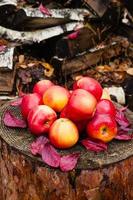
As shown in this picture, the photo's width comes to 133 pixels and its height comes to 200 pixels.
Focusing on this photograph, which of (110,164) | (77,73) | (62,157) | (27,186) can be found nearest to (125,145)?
(110,164)

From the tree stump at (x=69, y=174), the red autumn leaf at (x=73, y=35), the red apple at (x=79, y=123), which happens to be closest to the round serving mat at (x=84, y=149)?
the tree stump at (x=69, y=174)

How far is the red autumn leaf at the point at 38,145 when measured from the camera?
9.33ft

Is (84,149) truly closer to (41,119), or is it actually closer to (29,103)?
(41,119)

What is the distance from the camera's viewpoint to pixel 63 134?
284 centimetres

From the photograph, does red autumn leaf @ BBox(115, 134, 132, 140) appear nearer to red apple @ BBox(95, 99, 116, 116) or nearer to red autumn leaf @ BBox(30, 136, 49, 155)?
red apple @ BBox(95, 99, 116, 116)

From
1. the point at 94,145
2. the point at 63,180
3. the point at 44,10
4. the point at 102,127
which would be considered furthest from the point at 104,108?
the point at 44,10

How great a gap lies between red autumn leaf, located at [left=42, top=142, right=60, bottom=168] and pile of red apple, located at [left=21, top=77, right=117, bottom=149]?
0.14ft

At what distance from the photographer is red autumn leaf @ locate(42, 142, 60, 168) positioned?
9.12 ft

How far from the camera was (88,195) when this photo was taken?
2887mm

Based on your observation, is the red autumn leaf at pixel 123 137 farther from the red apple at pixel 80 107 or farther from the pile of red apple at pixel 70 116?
the red apple at pixel 80 107

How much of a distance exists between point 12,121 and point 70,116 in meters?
0.44

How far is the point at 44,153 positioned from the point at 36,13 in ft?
7.91

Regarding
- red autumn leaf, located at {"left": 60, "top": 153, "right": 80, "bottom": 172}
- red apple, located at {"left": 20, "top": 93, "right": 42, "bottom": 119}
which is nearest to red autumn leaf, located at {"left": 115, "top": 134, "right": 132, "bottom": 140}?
red autumn leaf, located at {"left": 60, "top": 153, "right": 80, "bottom": 172}

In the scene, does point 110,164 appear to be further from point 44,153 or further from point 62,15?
point 62,15
